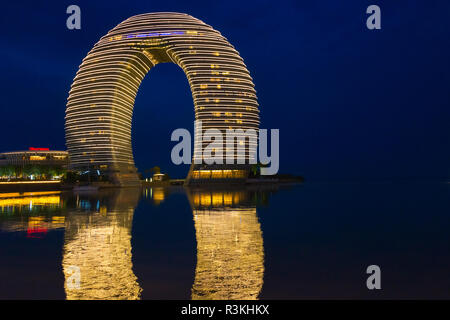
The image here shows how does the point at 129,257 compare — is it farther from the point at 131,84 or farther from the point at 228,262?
the point at 131,84

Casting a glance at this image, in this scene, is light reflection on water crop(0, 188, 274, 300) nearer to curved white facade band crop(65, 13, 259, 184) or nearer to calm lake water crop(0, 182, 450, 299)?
calm lake water crop(0, 182, 450, 299)

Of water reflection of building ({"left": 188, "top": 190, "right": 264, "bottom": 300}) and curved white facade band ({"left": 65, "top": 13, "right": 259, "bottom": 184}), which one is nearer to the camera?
water reflection of building ({"left": 188, "top": 190, "right": 264, "bottom": 300})

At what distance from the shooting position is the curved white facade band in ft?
436

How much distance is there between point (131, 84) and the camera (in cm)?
14538

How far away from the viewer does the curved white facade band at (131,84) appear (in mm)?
133000

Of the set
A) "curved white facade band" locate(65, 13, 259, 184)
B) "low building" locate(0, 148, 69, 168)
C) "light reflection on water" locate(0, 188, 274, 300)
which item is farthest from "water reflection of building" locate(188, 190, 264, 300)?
"low building" locate(0, 148, 69, 168)

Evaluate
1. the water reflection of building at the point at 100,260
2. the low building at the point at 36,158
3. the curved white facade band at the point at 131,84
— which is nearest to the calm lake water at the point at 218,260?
the water reflection of building at the point at 100,260

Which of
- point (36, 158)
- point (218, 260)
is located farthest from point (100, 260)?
point (36, 158)

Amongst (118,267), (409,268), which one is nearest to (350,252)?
(409,268)

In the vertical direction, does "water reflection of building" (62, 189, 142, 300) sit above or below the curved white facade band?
below

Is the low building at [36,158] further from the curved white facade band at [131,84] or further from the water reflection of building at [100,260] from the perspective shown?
the water reflection of building at [100,260]

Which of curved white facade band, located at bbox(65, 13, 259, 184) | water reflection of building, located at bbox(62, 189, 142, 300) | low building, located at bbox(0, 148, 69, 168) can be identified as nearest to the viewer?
water reflection of building, located at bbox(62, 189, 142, 300)
